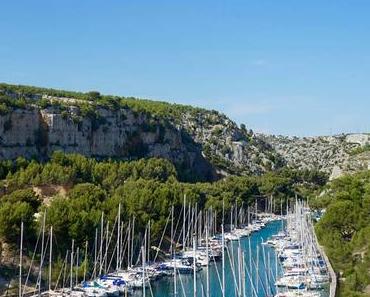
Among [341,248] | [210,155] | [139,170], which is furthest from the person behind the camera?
[210,155]

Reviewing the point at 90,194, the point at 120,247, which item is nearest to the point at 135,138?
the point at 90,194

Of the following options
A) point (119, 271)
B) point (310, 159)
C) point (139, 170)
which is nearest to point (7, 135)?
point (139, 170)

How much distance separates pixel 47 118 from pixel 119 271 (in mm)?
48405

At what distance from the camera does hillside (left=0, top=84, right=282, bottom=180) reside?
8988 cm

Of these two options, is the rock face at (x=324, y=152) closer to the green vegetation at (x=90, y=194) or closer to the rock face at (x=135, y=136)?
the rock face at (x=135, y=136)

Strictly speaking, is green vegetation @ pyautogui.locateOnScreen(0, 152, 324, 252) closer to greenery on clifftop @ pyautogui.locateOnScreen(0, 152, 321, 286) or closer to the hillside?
greenery on clifftop @ pyautogui.locateOnScreen(0, 152, 321, 286)

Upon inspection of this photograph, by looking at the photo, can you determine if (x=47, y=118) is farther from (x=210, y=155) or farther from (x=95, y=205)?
(x=210, y=155)

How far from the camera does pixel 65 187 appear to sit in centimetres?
6894

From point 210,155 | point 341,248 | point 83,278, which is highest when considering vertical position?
point 210,155

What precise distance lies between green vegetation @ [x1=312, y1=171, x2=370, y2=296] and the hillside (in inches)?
1850

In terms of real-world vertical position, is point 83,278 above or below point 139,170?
below

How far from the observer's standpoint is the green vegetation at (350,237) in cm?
3653

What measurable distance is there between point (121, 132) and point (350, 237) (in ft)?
208

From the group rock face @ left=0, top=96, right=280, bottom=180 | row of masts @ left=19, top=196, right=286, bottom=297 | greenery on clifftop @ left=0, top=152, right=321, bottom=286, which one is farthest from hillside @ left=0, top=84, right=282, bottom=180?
row of masts @ left=19, top=196, right=286, bottom=297
